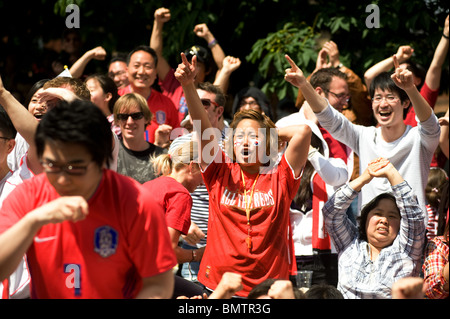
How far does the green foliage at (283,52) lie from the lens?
23.3 ft

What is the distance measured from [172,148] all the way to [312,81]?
174cm

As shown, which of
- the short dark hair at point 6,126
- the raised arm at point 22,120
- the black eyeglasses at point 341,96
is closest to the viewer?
the raised arm at point 22,120

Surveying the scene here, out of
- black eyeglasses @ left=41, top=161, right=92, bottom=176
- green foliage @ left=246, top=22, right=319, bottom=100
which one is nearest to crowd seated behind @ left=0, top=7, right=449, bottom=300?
black eyeglasses @ left=41, top=161, right=92, bottom=176

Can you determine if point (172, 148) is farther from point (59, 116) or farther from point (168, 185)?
point (59, 116)

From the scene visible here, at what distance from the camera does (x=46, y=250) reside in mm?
2883

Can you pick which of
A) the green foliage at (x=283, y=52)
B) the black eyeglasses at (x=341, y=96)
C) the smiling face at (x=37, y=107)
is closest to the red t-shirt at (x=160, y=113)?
the green foliage at (x=283, y=52)

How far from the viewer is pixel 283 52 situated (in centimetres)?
713

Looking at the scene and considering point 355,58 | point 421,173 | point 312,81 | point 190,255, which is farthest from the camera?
point 355,58

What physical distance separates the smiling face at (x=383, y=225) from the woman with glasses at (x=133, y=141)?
5.67 feet

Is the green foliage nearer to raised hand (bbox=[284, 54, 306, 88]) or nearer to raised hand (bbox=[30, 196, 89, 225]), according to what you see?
raised hand (bbox=[284, 54, 306, 88])

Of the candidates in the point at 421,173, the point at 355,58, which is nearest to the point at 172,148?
the point at 421,173

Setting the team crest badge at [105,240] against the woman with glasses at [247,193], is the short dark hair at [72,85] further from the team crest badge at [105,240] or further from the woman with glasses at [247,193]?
the team crest badge at [105,240]

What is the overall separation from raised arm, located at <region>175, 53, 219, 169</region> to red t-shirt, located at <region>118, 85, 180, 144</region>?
221 centimetres

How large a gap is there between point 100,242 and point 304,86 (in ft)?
7.96
